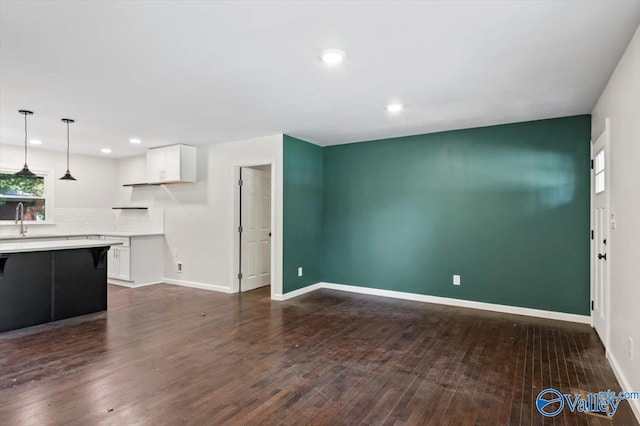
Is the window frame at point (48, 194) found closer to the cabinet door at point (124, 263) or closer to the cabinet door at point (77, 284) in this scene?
the cabinet door at point (124, 263)

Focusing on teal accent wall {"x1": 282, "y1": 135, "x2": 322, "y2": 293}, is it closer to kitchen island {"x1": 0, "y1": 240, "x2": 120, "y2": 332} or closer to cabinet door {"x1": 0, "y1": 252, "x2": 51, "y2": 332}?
kitchen island {"x1": 0, "y1": 240, "x2": 120, "y2": 332}

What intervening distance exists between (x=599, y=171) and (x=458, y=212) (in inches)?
65.5

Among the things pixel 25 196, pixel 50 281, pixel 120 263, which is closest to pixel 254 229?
pixel 120 263

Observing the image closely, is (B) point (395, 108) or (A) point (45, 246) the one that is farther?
(A) point (45, 246)

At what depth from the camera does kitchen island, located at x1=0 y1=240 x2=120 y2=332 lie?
3875 millimetres

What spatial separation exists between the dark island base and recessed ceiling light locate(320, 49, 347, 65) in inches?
149

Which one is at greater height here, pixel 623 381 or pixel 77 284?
pixel 77 284

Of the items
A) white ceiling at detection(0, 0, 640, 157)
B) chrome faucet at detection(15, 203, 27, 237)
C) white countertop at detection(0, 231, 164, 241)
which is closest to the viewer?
white ceiling at detection(0, 0, 640, 157)

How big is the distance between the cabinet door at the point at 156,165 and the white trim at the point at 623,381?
20.6ft

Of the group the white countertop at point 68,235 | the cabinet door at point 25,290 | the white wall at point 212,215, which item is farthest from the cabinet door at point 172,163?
the cabinet door at point 25,290

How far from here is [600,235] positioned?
353 cm

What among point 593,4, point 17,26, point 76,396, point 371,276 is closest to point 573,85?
point 593,4

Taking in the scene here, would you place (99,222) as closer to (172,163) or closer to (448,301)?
(172,163)

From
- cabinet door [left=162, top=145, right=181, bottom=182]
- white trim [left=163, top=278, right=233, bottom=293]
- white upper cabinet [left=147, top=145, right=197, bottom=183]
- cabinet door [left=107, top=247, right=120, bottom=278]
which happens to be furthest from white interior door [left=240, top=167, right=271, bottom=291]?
cabinet door [left=107, top=247, right=120, bottom=278]
